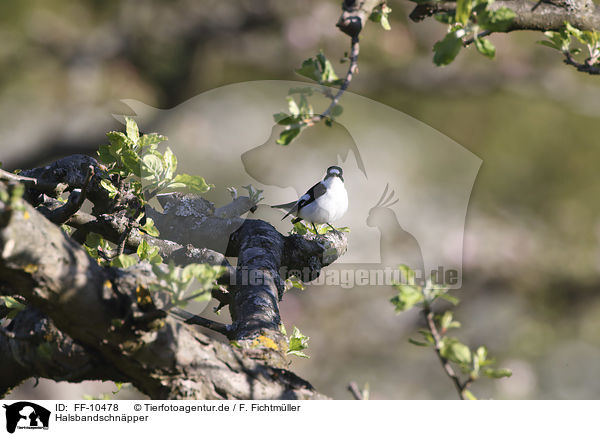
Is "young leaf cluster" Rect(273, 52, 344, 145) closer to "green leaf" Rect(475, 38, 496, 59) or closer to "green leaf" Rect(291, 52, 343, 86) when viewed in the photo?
"green leaf" Rect(291, 52, 343, 86)

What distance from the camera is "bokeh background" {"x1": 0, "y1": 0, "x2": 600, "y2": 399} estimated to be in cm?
439

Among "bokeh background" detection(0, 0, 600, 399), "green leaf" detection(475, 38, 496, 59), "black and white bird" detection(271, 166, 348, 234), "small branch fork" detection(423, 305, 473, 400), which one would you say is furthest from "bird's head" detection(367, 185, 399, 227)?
"small branch fork" detection(423, 305, 473, 400)

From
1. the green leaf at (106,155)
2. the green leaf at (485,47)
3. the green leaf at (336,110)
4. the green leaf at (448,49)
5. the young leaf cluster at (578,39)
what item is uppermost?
the young leaf cluster at (578,39)

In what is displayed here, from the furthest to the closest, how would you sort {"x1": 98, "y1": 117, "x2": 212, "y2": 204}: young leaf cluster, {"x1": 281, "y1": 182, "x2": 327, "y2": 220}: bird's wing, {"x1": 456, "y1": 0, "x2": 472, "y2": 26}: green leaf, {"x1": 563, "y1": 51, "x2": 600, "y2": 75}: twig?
1. {"x1": 281, "y1": 182, "x2": 327, "y2": 220}: bird's wing
2. {"x1": 98, "y1": 117, "x2": 212, "y2": 204}: young leaf cluster
3. {"x1": 563, "y1": 51, "x2": 600, "y2": 75}: twig
4. {"x1": 456, "y1": 0, "x2": 472, "y2": 26}: green leaf

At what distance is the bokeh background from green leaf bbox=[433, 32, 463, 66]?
3.48 m

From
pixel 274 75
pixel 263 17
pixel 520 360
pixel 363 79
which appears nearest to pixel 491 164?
pixel 363 79

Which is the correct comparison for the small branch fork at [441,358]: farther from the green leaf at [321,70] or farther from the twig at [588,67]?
the twig at [588,67]

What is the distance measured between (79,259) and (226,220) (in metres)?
0.93

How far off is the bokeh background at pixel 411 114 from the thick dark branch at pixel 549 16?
3235mm

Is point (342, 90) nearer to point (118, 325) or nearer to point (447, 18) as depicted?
point (447, 18)

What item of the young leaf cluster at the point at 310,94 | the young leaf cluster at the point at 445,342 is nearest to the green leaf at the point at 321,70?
the young leaf cluster at the point at 310,94

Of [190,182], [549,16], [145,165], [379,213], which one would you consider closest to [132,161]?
[145,165]

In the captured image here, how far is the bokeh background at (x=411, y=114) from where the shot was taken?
14.4 feet

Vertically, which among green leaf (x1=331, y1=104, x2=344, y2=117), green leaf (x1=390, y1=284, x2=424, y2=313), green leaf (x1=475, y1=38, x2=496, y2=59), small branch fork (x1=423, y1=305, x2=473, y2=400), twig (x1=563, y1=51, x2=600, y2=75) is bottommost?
small branch fork (x1=423, y1=305, x2=473, y2=400)
